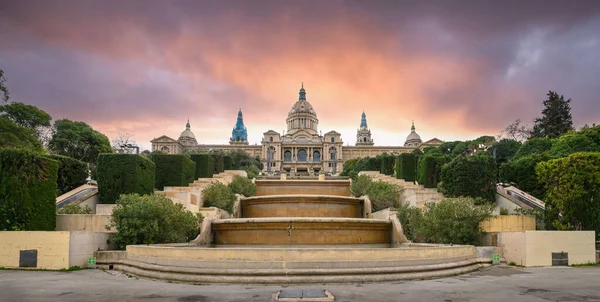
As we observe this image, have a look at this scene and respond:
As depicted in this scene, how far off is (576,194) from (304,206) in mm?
11383

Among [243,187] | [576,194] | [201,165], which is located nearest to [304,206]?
[243,187]

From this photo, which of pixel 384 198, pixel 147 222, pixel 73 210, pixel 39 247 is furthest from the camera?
pixel 384 198

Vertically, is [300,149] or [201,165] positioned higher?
[300,149]

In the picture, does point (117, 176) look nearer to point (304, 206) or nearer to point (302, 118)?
point (304, 206)

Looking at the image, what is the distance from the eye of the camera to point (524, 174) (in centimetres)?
3180

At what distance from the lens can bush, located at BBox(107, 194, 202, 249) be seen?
50.1ft

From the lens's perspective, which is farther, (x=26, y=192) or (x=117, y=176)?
(x=117, y=176)

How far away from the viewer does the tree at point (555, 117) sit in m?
66.5

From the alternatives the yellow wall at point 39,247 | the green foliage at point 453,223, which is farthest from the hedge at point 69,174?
the green foliage at point 453,223

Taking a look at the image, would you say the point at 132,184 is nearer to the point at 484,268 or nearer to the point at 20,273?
the point at 20,273

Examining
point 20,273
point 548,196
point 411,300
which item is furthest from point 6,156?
point 548,196

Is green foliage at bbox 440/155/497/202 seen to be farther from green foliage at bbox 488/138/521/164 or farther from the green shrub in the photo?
green foliage at bbox 488/138/521/164

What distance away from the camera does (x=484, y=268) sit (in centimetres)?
1400

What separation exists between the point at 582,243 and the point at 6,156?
1989 cm
